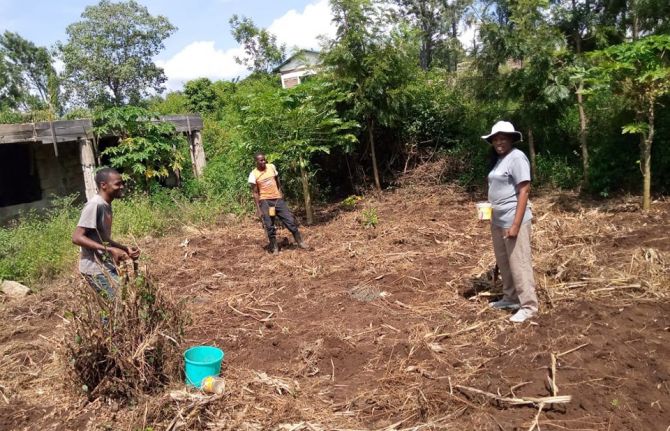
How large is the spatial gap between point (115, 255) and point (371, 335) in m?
2.32

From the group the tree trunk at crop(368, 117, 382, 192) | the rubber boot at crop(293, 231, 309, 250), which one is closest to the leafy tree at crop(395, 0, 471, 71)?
the tree trunk at crop(368, 117, 382, 192)

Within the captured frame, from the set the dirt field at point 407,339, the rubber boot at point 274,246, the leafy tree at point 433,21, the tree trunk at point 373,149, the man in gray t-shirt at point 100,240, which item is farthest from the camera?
the leafy tree at point 433,21

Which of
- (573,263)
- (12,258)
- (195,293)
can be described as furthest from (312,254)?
(12,258)

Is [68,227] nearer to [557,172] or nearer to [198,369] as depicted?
[198,369]

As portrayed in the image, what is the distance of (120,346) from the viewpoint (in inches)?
141

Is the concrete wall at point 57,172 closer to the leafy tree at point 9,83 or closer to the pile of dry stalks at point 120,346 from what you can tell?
the pile of dry stalks at point 120,346

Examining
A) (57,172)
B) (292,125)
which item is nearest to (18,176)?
(57,172)

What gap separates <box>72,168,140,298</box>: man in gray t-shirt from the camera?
12.3 ft

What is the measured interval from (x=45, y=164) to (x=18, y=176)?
597 millimetres

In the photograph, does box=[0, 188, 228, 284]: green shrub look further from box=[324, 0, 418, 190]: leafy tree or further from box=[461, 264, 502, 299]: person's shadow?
box=[461, 264, 502, 299]: person's shadow

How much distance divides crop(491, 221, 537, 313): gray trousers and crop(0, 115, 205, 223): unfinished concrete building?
30.7 ft

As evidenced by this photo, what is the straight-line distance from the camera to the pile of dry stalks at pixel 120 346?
139 inches

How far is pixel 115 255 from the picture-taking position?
12.3ft

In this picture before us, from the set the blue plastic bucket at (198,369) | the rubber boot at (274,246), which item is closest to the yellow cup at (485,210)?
the blue plastic bucket at (198,369)
